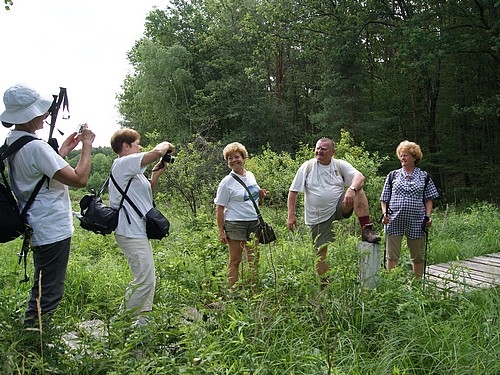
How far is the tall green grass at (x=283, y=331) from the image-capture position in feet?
→ 7.63

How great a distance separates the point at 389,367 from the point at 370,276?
3.03 ft

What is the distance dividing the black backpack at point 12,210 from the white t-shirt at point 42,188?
0.10ft

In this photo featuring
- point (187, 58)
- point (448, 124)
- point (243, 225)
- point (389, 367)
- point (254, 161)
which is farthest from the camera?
point (187, 58)

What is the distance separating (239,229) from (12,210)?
2.12 m

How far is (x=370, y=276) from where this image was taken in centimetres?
331

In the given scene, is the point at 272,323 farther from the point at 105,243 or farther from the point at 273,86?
the point at 273,86

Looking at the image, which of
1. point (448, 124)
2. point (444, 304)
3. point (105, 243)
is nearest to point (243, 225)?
point (444, 304)

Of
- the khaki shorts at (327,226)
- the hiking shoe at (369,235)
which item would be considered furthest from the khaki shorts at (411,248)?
the hiking shoe at (369,235)

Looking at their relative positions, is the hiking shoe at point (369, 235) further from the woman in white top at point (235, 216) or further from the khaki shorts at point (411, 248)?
the woman in white top at point (235, 216)

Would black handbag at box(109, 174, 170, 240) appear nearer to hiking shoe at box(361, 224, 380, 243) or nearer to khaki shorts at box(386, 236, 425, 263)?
hiking shoe at box(361, 224, 380, 243)

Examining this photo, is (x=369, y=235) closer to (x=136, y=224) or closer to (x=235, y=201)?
(x=235, y=201)

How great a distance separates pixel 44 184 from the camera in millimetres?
2723

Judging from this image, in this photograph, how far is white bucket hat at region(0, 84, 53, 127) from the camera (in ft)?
8.81

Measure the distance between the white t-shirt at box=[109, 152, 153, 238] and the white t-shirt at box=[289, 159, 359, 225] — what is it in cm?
171
